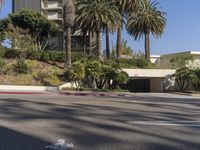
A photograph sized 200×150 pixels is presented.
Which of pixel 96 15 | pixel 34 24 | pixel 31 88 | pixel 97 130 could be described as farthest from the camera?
pixel 34 24

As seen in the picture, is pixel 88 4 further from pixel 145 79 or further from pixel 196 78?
pixel 196 78

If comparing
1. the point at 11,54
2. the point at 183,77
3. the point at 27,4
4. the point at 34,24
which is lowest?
the point at 183,77

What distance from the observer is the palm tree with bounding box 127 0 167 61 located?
6800 cm

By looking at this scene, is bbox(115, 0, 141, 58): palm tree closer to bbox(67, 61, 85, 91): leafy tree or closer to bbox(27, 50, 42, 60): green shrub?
bbox(27, 50, 42, 60): green shrub

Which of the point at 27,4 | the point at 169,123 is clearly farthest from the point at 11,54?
the point at 169,123

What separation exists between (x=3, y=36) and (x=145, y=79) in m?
18.5

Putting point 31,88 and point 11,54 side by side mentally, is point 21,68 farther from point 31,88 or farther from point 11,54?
point 11,54

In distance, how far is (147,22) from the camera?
222 ft

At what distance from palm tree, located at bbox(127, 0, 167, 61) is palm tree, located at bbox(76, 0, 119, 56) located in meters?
8.11

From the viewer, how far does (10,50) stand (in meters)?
54.0

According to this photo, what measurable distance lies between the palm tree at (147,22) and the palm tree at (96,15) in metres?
8.11

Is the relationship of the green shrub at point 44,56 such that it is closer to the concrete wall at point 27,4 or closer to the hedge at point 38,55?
the hedge at point 38,55

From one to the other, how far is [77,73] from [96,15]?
45.7 ft

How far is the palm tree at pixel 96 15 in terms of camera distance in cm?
5828
